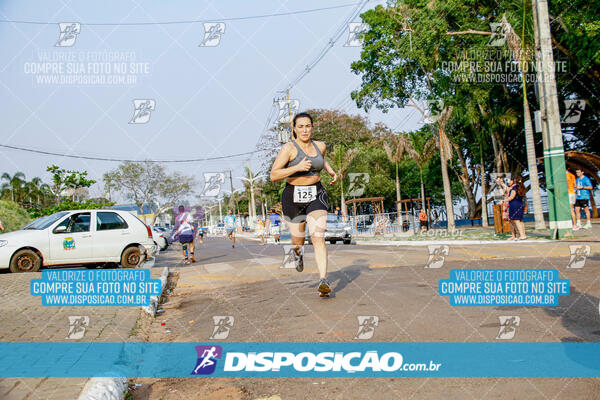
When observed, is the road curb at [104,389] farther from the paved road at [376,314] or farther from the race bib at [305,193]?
the race bib at [305,193]

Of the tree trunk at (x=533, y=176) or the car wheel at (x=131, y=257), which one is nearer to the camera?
the car wheel at (x=131, y=257)

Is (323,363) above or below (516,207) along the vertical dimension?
below

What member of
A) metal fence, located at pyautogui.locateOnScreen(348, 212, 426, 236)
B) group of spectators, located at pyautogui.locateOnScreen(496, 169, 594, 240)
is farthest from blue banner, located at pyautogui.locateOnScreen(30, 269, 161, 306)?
metal fence, located at pyautogui.locateOnScreen(348, 212, 426, 236)

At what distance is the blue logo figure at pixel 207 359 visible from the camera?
144 inches

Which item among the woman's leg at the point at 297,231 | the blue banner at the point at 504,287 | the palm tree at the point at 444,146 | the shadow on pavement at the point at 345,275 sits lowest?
the blue banner at the point at 504,287

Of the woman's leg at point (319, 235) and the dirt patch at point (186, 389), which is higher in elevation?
the woman's leg at point (319, 235)

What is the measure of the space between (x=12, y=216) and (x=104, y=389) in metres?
18.7

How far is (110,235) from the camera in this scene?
12453 mm

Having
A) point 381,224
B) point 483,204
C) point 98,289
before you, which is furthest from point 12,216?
point 483,204

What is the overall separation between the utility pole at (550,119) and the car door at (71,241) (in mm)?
12163

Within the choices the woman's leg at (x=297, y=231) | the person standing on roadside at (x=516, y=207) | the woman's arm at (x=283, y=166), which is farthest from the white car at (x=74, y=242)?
the person standing on roadside at (x=516, y=207)

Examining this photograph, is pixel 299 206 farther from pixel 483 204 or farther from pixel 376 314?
pixel 483 204

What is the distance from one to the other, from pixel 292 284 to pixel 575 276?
12.5 feet

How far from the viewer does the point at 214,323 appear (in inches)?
205
